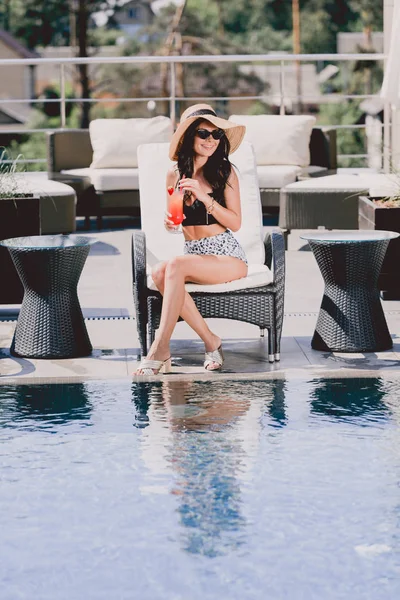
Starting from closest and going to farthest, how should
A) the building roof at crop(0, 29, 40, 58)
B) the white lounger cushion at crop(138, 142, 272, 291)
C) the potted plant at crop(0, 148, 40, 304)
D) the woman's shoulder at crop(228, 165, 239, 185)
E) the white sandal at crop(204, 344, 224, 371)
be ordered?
1. the white sandal at crop(204, 344, 224, 371)
2. the woman's shoulder at crop(228, 165, 239, 185)
3. the white lounger cushion at crop(138, 142, 272, 291)
4. the potted plant at crop(0, 148, 40, 304)
5. the building roof at crop(0, 29, 40, 58)

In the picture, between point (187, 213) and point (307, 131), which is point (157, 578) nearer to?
point (187, 213)

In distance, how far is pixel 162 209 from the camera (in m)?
5.78

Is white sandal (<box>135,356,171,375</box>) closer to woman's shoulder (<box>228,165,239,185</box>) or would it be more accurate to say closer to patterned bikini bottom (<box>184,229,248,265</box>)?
patterned bikini bottom (<box>184,229,248,265</box>)

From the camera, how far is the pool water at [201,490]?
291 centimetres

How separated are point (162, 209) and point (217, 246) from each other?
1.91 ft

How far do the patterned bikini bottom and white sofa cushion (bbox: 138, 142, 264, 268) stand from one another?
34 cm

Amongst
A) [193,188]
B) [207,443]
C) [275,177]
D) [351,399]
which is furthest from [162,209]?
[275,177]

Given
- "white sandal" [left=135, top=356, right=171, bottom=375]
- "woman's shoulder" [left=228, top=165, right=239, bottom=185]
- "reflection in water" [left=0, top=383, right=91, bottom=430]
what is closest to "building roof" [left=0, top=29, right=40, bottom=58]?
"woman's shoulder" [left=228, top=165, right=239, bottom=185]

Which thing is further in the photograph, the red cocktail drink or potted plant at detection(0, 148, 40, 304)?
potted plant at detection(0, 148, 40, 304)

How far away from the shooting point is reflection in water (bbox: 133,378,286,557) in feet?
10.7

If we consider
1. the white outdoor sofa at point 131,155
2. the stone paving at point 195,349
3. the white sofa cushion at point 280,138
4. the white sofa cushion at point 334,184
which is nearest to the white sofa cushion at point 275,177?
the white outdoor sofa at point 131,155

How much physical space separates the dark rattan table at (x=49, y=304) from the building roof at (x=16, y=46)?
57.8 meters

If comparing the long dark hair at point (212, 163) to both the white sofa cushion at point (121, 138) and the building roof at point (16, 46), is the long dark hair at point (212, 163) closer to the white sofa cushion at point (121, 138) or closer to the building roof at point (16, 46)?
the white sofa cushion at point (121, 138)

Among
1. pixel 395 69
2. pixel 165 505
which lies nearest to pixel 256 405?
pixel 165 505
